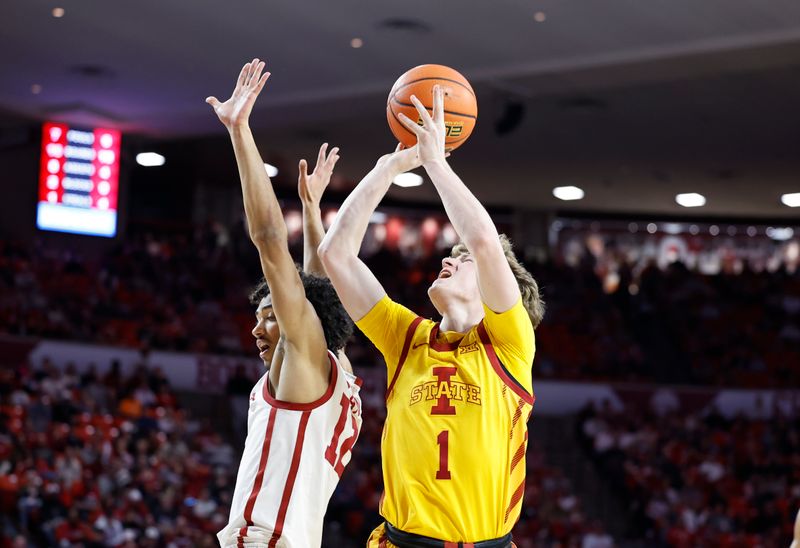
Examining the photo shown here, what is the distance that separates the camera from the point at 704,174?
21094 mm

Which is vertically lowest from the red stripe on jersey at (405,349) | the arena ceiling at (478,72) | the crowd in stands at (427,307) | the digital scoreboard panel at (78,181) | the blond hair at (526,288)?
the red stripe on jersey at (405,349)

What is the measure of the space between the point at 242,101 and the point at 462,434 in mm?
1456

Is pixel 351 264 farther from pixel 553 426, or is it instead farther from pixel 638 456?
pixel 553 426

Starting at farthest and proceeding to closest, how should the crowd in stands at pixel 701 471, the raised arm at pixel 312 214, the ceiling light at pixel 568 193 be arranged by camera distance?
the ceiling light at pixel 568 193 < the crowd in stands at pixel 701 471 < the raised arm at pixel 312 214

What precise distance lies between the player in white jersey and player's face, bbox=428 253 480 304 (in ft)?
1.53

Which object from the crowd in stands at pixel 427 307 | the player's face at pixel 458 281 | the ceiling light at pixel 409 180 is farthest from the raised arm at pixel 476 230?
the ceiling light at pixel 409 180

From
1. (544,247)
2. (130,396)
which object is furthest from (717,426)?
(130,396)

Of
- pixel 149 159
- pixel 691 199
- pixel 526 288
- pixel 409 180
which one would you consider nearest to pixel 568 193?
pixel 691 199

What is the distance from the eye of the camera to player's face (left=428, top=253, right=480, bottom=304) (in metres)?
4.12

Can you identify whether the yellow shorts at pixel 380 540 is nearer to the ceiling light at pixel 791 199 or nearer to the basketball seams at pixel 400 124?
the basketball seams at pixel 400 124

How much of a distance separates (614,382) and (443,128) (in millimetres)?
17136

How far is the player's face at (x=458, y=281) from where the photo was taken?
4.12 meters

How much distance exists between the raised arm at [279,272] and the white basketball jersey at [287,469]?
2.7 inches

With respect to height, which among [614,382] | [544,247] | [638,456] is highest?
[544,247]
